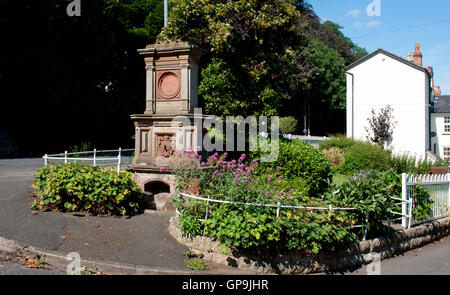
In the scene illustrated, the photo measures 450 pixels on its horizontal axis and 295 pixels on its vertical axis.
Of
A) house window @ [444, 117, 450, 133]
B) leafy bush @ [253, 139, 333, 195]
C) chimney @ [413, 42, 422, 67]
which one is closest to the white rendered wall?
chimney @ [413, 42, 422, 67]

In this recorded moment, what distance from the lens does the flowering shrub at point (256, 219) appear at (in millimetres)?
5852

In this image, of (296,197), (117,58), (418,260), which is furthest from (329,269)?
(117,58)

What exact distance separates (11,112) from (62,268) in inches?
898

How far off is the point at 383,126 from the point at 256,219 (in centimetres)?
2538

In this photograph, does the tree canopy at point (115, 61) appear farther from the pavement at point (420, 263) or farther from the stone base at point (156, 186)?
the pavement at point (420, 263)

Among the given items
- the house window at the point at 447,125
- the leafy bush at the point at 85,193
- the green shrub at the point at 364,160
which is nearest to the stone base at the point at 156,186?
the leafy bush at the point at 85,193

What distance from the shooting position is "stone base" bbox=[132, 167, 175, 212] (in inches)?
368

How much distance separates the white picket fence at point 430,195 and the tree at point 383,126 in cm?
1976

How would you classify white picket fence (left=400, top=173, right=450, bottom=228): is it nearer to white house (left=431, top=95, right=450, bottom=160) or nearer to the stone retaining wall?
the stone retaining wall

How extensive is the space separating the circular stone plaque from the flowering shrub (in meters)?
3.34

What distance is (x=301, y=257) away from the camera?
20.1 feet

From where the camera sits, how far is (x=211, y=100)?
13.2m

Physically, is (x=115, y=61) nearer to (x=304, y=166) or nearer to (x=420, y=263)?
(x=304, y=166)

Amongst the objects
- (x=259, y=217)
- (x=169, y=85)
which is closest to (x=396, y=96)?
(x=169, y=85)
